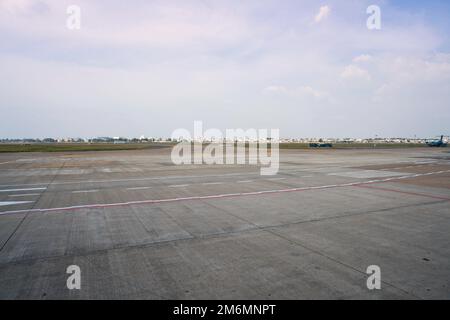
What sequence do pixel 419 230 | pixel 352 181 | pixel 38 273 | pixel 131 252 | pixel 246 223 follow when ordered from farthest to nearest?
pixel 352 181, pixel 246 223, pixel 419 230, pixel 131 252, pixel 38 273

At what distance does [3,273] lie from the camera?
4.98m

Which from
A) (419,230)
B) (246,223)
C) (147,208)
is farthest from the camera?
(147,208)

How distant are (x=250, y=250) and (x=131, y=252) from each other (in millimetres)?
2542

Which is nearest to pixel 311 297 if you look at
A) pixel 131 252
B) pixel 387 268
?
pixel 387 268

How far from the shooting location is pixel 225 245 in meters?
6.39

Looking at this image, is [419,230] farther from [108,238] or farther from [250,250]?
[108,238]

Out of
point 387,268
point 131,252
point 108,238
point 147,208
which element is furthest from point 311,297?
point 147,208

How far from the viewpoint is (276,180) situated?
17078 mm

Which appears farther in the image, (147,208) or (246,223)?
(147,208)

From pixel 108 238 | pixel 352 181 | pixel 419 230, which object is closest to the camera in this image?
pixel 108 238

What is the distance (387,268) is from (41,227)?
332 inches

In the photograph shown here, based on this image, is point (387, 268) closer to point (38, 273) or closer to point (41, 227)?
point (38, 273)

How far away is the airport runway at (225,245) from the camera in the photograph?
4.52m

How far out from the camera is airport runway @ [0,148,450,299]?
452 centimetres
